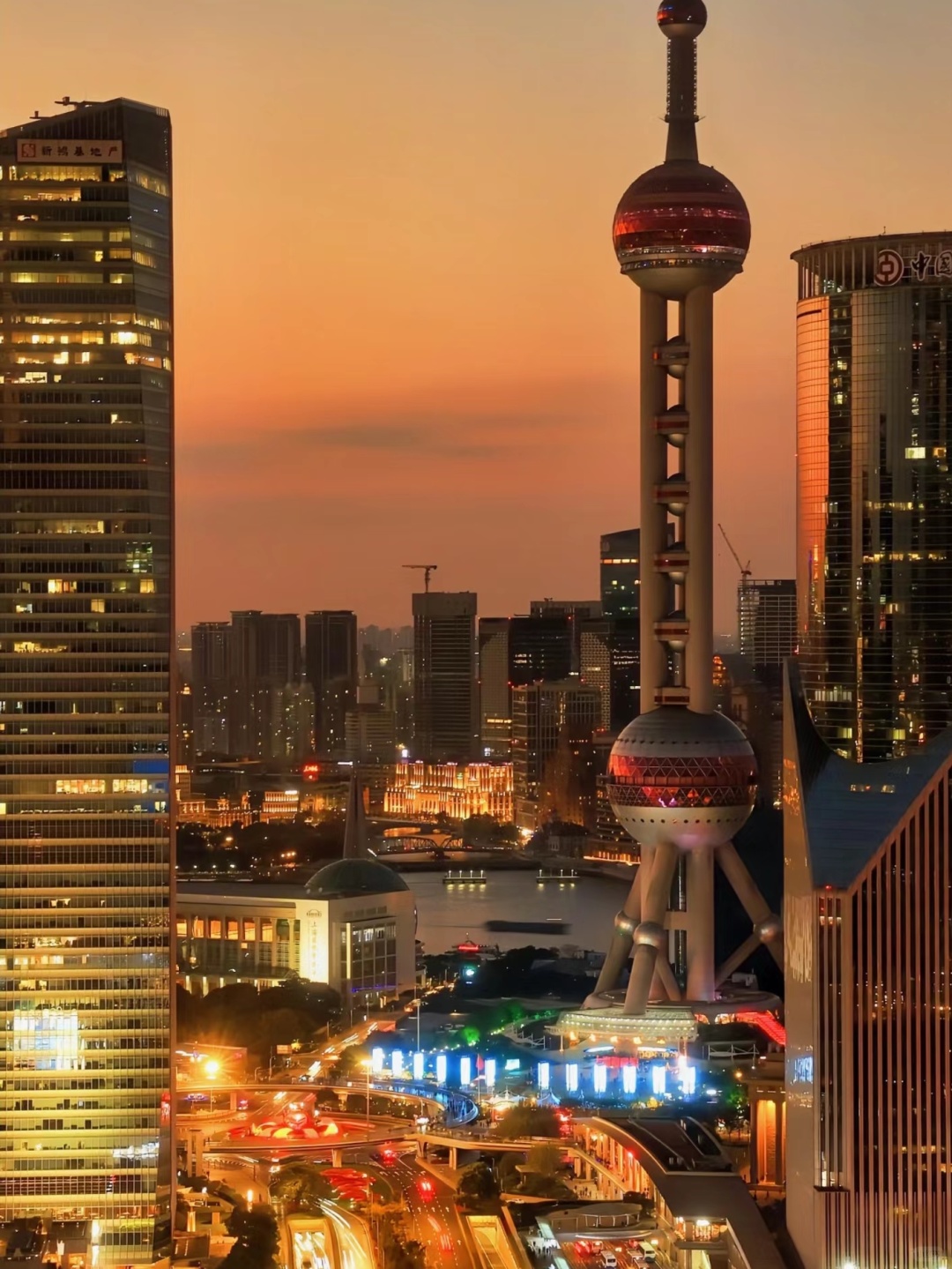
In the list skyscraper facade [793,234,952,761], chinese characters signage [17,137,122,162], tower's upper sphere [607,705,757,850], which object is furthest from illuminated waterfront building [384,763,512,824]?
chinese characters signage [17,137,122,162]

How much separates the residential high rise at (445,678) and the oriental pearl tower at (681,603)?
7151 cm

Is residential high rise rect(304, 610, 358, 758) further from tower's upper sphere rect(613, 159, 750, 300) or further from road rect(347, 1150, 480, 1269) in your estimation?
road rect(347, 1150, 480, 1269)

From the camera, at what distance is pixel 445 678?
121938 millimetres

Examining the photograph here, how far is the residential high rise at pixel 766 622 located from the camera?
268ft

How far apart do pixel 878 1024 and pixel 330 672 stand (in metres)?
96.1

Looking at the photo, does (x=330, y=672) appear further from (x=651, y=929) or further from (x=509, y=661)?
(x=651, y=929)

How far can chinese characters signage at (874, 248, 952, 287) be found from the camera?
4688cm

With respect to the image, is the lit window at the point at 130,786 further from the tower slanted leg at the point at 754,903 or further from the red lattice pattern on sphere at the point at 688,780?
the tower slanted leg at the point at 754,903

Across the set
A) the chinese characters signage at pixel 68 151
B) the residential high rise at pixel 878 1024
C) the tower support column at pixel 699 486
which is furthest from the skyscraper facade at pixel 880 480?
the residential high rise at pixel 878 1024

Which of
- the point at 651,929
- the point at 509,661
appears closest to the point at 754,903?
the point at 651,929

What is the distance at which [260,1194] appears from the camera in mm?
34500

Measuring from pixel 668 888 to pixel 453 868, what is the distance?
44968 mm

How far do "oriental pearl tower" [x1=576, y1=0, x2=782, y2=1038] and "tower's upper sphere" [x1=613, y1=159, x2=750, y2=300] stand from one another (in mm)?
19

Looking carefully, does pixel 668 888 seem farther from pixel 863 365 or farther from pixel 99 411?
pixel 99 411
